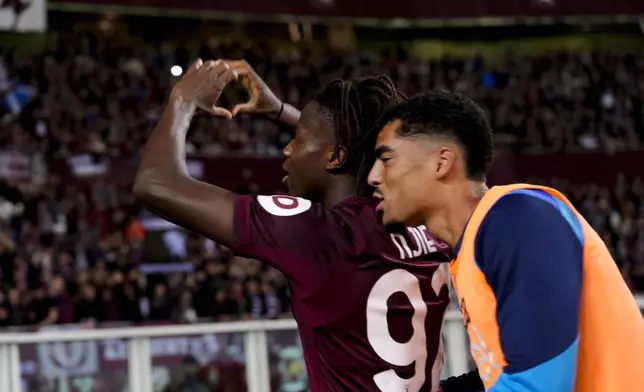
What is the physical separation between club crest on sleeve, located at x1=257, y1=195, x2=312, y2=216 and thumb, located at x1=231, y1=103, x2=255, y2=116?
11.8 inches

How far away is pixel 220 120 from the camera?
1558 centimetres

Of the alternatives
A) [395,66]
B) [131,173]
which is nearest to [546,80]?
[395,66]

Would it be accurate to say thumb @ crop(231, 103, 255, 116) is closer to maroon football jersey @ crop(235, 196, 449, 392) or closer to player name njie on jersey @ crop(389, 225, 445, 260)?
maroon football jersey @ crop(235, 196, 449, 392)

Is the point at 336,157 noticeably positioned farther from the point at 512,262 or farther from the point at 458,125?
the point at 512,262

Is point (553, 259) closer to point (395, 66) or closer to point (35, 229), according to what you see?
point (35, 229)

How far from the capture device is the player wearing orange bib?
1729 millimetres

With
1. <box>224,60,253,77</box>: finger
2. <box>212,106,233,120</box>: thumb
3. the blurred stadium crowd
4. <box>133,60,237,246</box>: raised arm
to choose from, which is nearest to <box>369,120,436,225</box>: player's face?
<box>133,60,237,246</box>: raised arm

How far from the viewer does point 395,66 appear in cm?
1794

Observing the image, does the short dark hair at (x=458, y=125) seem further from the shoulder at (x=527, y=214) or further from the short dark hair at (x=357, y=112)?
the short dark hair at (x=357, y=112)

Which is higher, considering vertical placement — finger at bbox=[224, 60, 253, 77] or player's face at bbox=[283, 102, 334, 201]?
finger at bbox=[224, 60, 253, 77]

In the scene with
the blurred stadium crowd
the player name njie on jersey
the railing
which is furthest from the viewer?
the blurred stadium crowd

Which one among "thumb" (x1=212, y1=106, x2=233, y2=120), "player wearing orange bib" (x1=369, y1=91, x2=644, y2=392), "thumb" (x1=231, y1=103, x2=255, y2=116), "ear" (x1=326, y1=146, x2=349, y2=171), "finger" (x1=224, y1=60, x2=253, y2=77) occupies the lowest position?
"player wearing orange bib" (x1=369, y1=91, x2=644, y2=392)

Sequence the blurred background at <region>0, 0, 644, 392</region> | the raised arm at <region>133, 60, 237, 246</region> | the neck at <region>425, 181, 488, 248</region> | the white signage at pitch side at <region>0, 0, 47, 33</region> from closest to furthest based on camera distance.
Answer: the neck at <region>425, 181, 488, 248</region>, the raised arm at <region>133, 60, 237, 246</region>, the blurred background at <region>0, 0, 644, 392</region>, the white signage at pitch side at <region>0, 0, 47, 33</region>

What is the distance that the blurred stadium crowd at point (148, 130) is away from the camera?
432 inches
